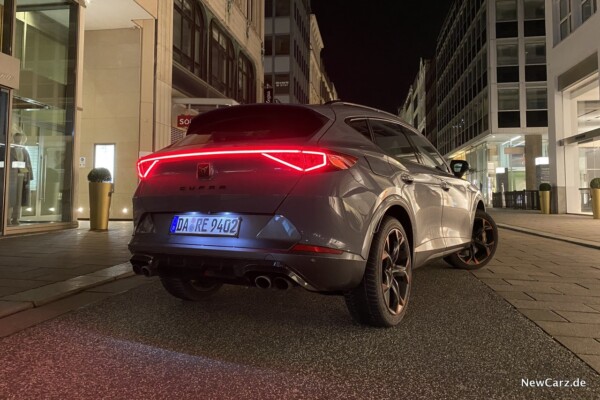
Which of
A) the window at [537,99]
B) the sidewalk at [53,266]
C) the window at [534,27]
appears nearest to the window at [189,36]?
the sidewalk at [53,266]

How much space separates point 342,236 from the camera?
10.3ft

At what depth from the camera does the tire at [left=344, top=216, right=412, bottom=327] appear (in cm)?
341

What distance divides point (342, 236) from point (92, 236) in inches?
331

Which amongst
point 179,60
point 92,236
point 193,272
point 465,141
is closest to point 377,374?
point 193,272

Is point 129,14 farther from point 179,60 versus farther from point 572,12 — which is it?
point 572,12


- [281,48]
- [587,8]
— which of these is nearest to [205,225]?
[587,8]

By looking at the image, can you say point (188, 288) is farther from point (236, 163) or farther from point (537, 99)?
point (537, 99)

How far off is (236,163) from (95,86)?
13893 millimetres

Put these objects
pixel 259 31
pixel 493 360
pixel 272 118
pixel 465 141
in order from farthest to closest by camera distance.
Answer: pixel 465 141, pixel 259 31, pixel 272 118, pixel 493 360

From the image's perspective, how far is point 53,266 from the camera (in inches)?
246

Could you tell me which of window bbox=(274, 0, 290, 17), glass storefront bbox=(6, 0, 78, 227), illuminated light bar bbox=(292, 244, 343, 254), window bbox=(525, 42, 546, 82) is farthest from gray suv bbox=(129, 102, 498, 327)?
window bbox=(274, 0, 290, 17)

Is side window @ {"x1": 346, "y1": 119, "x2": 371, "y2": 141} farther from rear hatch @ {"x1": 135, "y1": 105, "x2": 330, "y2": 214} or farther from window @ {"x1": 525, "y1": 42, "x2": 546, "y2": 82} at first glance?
window @ {"x1": 525, "y1": 42, "x2": 546, "y2": 82}

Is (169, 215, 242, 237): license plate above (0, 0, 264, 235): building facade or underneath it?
underneath

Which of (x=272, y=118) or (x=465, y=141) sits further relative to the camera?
(x=465, y=141)
